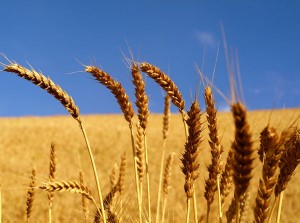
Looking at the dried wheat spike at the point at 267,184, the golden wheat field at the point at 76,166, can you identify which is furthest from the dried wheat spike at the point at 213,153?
the golden wheat field at the point at 76,166

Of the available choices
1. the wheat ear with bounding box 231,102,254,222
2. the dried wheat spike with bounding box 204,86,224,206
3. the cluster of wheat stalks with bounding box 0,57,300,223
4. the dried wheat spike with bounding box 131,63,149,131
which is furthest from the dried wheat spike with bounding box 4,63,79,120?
the wheat ear with bounding box 231,102,254,222

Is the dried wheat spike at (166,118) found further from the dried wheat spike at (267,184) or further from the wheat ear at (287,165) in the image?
the dried wheat spike at (267,184)

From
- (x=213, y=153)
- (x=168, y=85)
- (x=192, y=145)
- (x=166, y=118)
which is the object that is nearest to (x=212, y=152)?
(x=213, y=153)

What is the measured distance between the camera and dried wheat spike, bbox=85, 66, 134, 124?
80.8 inches

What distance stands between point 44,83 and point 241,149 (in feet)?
2.89

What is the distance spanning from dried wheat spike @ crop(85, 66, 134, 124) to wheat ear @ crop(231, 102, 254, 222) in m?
0.91

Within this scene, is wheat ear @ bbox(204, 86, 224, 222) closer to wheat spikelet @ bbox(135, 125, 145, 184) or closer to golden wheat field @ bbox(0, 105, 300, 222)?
wheat spikelet @ bbox(135, 125, 145, 184)

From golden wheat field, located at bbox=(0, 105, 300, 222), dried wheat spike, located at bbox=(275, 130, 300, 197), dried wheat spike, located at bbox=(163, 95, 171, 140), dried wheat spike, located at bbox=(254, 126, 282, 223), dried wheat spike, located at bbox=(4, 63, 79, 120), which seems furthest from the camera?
golden wheat field, located at bbox=(0, 105, 300, 222)

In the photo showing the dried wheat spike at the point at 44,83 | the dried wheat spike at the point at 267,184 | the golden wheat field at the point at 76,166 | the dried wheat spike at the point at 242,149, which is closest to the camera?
the dried wheat spike at the point at 242,149

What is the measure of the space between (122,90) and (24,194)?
26.5 feet

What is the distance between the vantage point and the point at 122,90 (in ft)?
6.77

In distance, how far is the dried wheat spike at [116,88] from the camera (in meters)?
2.05

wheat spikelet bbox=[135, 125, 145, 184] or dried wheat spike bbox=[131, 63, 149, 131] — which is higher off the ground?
dried wheat spike bbox=[131, 63, 149, 131]

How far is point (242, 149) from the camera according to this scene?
1206 mm
